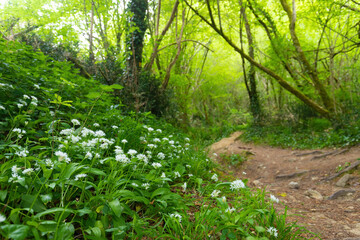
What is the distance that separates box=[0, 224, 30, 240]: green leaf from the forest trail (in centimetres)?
200

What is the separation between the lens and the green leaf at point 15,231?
3.25 feet

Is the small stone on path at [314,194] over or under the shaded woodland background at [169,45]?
under

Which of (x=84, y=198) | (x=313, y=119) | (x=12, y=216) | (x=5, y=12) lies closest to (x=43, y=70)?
(x=84, y=198)

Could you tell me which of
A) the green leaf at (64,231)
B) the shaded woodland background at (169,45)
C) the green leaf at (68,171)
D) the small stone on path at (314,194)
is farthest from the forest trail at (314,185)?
the shaded woodland background at (169,45)

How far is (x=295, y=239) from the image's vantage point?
5.46ft

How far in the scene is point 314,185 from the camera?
13.9ft

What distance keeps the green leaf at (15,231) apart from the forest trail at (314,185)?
2.00 metres

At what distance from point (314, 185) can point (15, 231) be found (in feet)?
16.4

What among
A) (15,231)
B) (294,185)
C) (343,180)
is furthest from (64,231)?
(343,180)

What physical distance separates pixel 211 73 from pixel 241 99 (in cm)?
683

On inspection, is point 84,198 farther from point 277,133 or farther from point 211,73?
point 211,73

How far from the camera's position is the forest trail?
2.34 meters

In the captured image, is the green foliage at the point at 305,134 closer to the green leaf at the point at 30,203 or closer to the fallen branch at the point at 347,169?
the fallen branch at the point at 347,169

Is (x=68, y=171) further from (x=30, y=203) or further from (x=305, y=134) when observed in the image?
(x=305, y=134)
